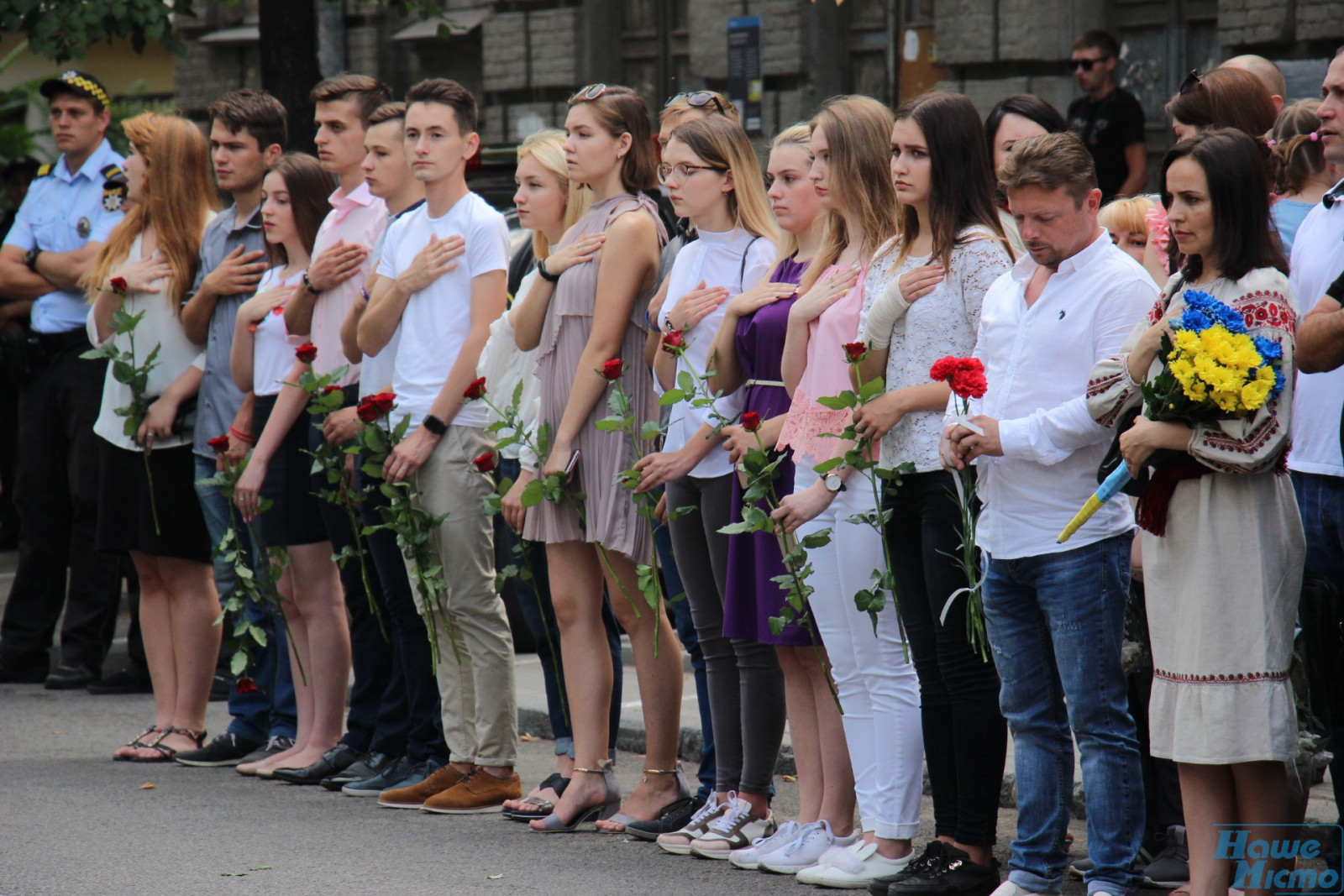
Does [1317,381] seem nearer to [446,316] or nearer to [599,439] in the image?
[599,439]

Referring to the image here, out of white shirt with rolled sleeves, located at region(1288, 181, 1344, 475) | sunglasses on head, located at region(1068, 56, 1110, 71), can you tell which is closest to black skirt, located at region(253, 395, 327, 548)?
white shirt with rolled sleeves, located at region(1288, 181, 1344, 475)

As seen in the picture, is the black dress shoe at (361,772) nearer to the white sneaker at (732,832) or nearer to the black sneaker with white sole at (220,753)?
the black sneaker with white sole at (220,753)

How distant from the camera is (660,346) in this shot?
5.56 metres

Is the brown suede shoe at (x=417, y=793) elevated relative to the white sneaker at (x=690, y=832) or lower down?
lower down

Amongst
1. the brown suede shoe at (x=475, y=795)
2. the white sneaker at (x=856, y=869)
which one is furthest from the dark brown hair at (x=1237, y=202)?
the brown suede shoe at (x=475, y=795)

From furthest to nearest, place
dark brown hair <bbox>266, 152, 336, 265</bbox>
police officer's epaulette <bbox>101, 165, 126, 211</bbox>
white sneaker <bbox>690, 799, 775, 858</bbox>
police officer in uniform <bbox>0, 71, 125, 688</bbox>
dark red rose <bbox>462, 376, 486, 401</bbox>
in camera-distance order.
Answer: police officer in uniform <bbox>0, 71, 125, 688</bbox> < police officer's epaulette <bbox>101, 165, 126, 211</bbox> < dark brown hair <bbox>266, 152, 336, 265</bbox> < dark red rose <bbox>462, 376, 486, 401</bbox> < white sneaker <bbox>690, 799, 775, 858</bbox>

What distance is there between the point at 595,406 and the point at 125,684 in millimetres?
3912

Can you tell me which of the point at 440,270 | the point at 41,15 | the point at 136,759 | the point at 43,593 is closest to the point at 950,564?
the point at 440,270

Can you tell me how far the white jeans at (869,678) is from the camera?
16.4ft

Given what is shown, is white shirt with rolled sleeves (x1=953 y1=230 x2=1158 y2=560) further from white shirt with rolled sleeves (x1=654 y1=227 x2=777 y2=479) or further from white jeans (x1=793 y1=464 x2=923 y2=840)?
white shirt with rolled sleeves (x1=654 y1=227 x2=777 y2=479)

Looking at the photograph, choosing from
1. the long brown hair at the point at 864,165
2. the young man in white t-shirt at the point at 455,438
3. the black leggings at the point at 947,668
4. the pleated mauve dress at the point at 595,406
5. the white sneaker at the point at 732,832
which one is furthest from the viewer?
the young man in white t-shirt at the point at 455,438

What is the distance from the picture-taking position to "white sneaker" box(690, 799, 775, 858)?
543 cm

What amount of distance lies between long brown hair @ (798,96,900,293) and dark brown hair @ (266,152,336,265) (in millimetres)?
2581

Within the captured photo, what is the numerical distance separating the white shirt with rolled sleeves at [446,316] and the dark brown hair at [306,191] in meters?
0.86
